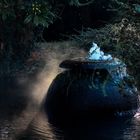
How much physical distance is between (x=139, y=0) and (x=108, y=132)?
7.50 ft

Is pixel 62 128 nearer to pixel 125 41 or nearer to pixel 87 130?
pixel 87 130

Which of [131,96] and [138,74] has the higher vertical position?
[138,74]

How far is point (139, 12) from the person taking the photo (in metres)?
3.77

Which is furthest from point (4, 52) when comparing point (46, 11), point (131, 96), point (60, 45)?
point (46, 11)

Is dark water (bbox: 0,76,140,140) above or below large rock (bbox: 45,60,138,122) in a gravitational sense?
below

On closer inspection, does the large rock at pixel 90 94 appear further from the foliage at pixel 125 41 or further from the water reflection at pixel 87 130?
the foliage at pixel 125 41

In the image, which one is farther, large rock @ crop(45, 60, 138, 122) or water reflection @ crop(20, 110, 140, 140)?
large rock @ crop(45, 60, 138, 122)

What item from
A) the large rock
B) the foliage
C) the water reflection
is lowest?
the water reflection

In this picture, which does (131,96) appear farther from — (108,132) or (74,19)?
(74,19)

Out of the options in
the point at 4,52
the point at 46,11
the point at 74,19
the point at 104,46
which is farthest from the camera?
the point at 74,19

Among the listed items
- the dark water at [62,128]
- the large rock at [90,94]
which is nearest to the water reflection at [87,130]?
the dark water at [62,128]

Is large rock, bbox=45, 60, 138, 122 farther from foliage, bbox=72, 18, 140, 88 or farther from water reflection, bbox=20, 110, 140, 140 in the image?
foliage, bbox=72, 18, 140, 88

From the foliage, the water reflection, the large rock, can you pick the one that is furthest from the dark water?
the foliage

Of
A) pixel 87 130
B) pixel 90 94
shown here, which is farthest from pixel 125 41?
pixel 87 130
